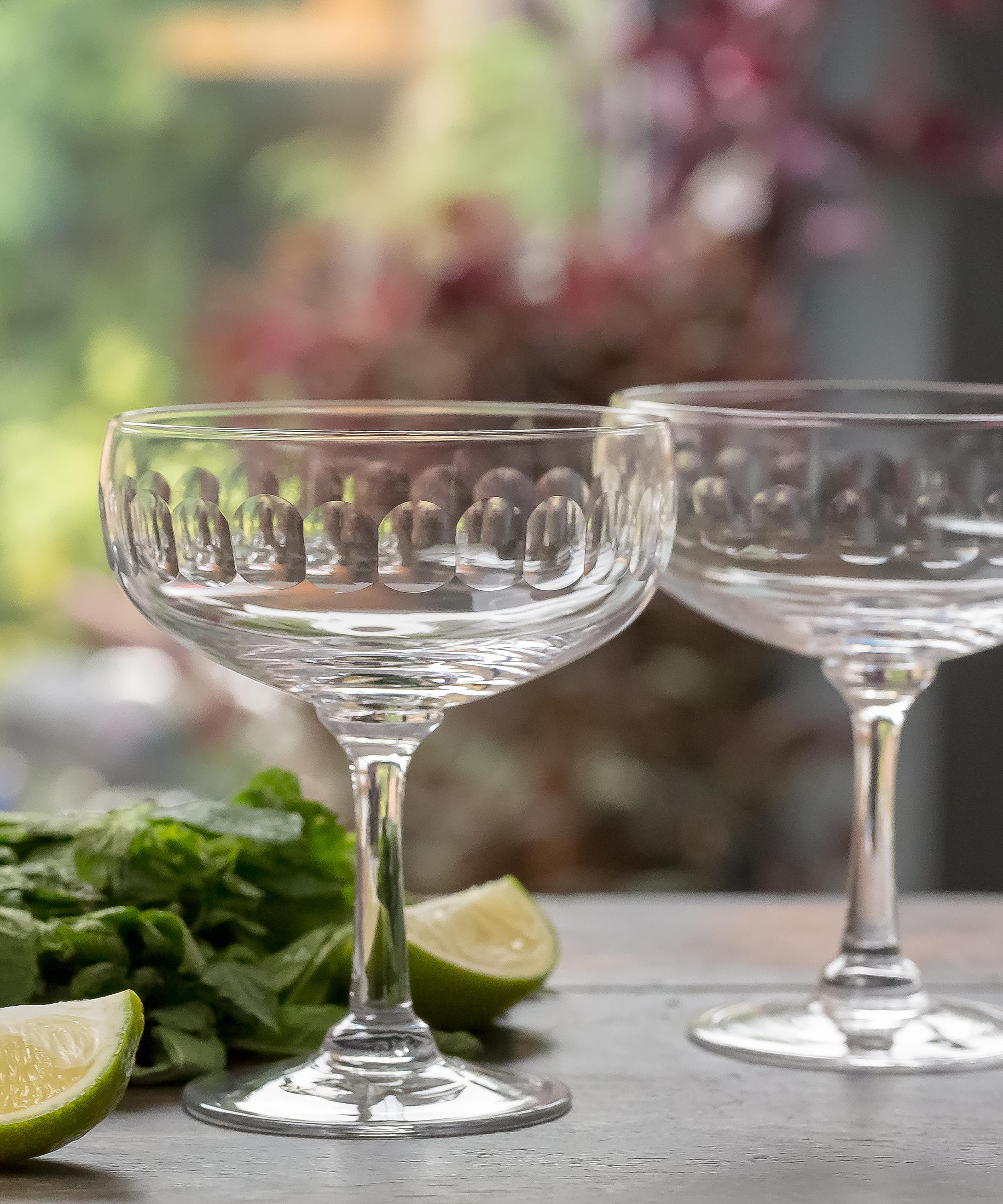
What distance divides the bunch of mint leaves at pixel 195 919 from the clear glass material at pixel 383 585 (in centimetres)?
5

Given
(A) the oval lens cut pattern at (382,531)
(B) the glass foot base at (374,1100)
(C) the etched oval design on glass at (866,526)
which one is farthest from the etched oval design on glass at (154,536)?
(C) the etched oval design on glass at (866,526)

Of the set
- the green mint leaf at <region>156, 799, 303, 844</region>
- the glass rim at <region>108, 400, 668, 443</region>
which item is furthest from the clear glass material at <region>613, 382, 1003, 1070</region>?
the green mint leaf at <region>156, 799, 303, 844</region>

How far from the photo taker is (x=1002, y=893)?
2207mm

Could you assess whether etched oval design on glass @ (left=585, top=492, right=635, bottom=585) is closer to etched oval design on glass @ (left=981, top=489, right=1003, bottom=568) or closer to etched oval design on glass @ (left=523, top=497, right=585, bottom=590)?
etched oval design on glass @ (left=523, top=497, right=585, bottom=590)

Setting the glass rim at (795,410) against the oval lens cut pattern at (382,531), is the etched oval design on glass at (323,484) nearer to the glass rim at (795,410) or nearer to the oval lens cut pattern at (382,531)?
the oval lens cut pattern at (382,531)

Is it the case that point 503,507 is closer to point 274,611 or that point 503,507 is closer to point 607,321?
point 274,611

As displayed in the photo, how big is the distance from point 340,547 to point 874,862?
0.37m

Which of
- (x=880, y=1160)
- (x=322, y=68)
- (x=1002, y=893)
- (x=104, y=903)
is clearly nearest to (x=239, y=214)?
(x=322, y=68)

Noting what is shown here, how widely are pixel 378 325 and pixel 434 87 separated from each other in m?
0.86

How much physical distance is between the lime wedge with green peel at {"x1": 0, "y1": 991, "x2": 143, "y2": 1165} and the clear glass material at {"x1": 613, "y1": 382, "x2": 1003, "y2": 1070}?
0.31 m

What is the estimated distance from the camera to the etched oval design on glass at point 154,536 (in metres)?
0.70

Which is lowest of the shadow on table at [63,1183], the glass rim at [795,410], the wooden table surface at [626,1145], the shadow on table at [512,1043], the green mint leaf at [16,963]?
the shadow on table at [512,1043]

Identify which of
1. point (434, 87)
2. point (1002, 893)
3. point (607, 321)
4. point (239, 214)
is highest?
point (434, 87)

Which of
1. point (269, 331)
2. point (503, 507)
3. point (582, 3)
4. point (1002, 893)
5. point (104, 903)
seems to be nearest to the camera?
point (503, 507)
